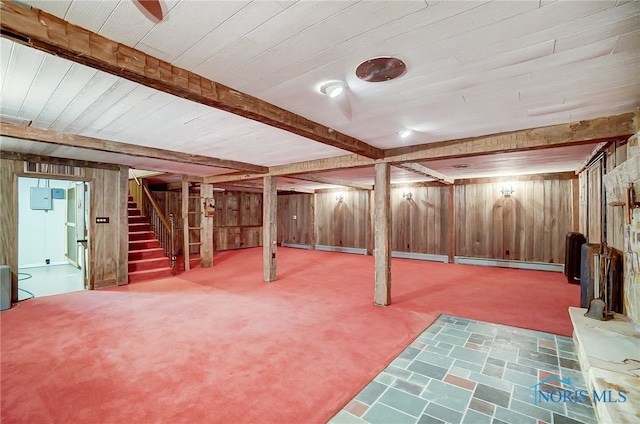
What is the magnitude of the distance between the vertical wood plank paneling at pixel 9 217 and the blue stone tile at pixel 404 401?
5740mm

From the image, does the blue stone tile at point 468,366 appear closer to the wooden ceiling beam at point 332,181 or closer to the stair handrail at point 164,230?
the wooden ceiling beam at point 332,181

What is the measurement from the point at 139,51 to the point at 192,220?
9.11 meters

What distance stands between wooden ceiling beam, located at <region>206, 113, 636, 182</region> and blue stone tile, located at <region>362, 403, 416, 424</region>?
2943 millimetres

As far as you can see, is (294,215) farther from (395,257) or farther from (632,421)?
(632,421)

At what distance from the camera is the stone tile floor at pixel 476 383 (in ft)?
6.37

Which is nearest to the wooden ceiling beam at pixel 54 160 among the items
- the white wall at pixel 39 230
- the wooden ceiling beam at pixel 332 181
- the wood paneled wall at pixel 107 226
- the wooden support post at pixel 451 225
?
the wood paneled wall at pixel 107 226

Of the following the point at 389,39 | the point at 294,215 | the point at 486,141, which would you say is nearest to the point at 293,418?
the point at 389,39

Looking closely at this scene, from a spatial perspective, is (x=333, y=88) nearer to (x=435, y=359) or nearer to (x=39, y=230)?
(x=435, y=359)

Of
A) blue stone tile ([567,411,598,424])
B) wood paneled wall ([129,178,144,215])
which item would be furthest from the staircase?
blue stone tile ([567,411,598,424])

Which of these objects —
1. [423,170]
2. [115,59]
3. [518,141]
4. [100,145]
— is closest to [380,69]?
[115,59]

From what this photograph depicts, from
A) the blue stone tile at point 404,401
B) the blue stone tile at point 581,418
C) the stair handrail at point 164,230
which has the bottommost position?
the blue stone tile at point 581,418

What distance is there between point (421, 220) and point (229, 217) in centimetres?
709

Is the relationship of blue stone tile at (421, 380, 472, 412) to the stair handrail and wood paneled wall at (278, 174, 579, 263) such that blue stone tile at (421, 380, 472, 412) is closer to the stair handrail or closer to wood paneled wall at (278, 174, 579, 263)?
the stair handrail

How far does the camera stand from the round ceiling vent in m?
1.70
